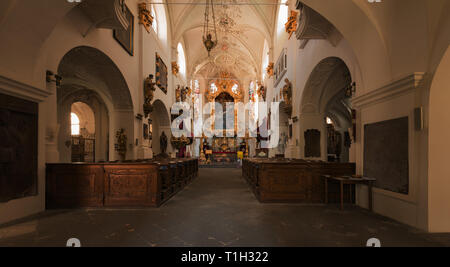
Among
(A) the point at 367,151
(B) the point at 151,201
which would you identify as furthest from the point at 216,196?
(A) the point at 367,151

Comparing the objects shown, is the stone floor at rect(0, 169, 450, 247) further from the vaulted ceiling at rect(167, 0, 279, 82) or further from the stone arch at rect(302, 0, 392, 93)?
the vaulted ceiling at rect(167, 0, 279, 82)

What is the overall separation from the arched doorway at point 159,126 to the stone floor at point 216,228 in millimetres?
9740

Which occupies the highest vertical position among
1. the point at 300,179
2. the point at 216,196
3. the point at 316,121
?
the point at 316,121

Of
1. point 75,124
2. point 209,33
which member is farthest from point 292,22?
point 75,124

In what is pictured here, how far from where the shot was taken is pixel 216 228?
3.77 m

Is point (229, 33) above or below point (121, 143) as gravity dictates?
above

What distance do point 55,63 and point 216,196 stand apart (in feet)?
15.9

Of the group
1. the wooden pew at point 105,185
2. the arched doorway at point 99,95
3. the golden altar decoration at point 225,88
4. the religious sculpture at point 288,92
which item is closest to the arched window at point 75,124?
the arched doorway at point 99,95

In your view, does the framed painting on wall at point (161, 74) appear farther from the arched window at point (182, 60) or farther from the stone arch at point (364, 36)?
the stone arch at point (364, 36)

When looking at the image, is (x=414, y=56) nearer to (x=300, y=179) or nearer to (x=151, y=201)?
(x=300, y=179)

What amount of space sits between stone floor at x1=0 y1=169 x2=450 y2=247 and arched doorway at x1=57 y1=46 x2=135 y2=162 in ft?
15.5

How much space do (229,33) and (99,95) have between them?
455 inches

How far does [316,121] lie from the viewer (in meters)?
9.60

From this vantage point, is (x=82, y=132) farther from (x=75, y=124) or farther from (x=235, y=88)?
(x=235, y=88)
